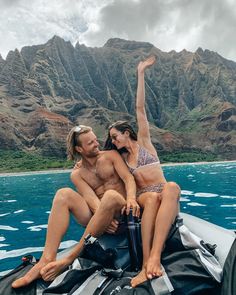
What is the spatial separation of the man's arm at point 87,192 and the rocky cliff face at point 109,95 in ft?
247

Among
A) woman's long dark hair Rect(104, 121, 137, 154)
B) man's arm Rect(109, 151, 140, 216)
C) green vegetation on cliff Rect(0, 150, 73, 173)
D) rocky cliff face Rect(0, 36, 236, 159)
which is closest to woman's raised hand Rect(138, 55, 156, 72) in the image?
woman's long dark hair Rect(104, 121, 137, 154)

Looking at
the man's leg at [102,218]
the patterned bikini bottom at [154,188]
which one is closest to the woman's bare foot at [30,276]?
the man's leg at [102,218]

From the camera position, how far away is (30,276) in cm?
273

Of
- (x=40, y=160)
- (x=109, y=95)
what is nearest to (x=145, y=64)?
(x=40, y=160)

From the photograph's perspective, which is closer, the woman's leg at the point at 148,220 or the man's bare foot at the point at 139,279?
the man's bare foot at the point at 139,279

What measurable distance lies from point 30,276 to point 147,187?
1.38 meters

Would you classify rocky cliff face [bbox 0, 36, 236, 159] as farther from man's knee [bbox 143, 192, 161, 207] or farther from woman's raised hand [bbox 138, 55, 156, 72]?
man's knee [bbox 143, 192, 161, 207]

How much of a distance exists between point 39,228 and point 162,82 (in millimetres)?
148847

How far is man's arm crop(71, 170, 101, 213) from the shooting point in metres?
3.24

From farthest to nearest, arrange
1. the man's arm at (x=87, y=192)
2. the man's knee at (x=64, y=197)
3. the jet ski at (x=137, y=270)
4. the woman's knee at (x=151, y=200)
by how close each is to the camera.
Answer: the man's arm at (x=87, y=192) → the man's knee at (x=64, y=197) → the woman's knee at (x=151, y=200) → the jet ski at (x=137, y=270)

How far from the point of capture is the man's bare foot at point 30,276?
8.84 feet

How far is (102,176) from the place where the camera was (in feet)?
11.6

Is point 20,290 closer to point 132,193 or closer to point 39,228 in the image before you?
point 132,193

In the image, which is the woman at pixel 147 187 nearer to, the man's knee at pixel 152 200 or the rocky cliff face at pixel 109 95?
the man's knee at pixel 152 200
